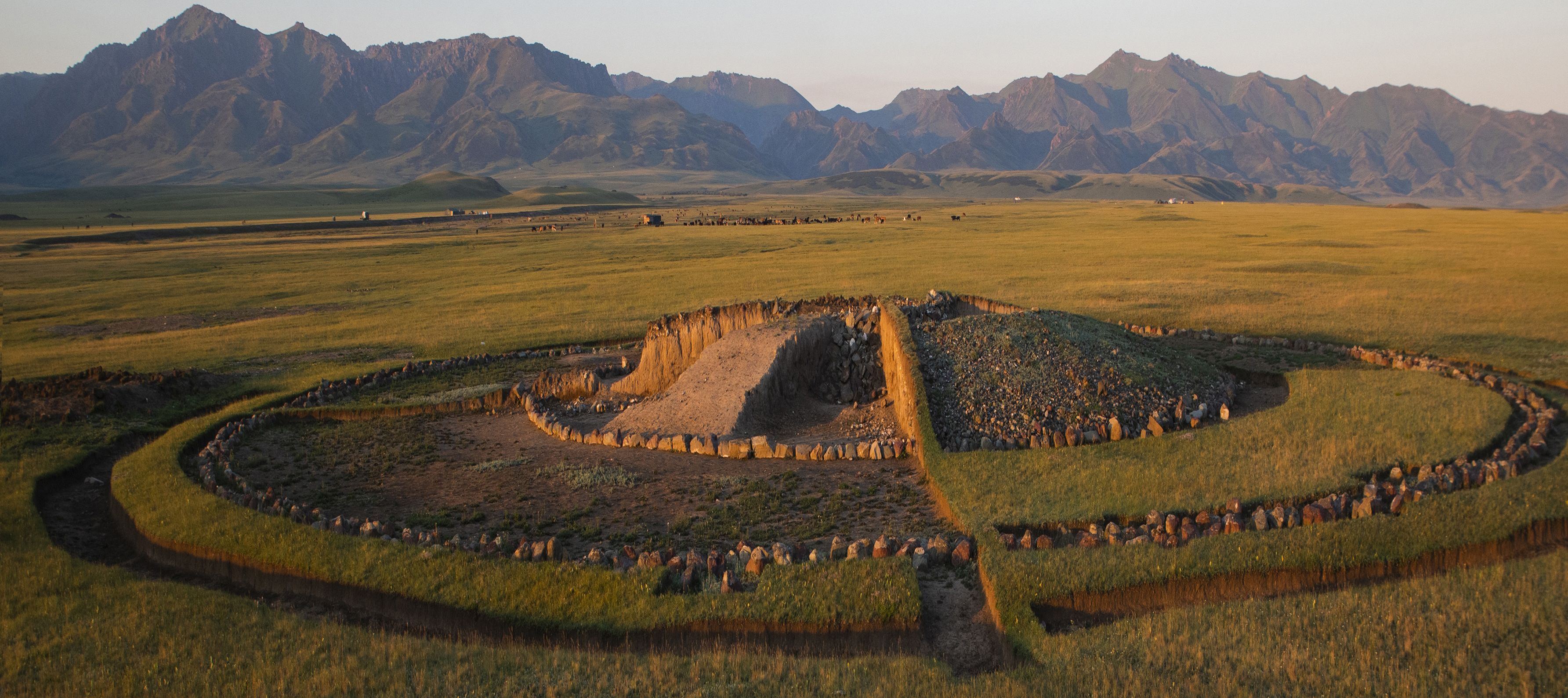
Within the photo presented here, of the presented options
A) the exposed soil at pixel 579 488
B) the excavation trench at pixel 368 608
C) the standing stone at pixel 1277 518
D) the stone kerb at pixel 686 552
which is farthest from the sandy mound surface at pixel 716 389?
the standing stone at pixel 1277 518

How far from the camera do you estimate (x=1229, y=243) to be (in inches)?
2606

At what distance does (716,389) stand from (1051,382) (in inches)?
290

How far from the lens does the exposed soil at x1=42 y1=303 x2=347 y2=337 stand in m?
36.1

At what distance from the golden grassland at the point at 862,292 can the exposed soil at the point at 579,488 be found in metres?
2.11

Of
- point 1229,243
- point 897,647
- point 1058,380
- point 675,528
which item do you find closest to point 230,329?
point 675,528

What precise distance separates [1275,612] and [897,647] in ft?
13.7

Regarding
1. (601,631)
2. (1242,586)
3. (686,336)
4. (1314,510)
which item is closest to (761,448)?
(686,336)

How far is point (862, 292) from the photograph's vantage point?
40.4 m

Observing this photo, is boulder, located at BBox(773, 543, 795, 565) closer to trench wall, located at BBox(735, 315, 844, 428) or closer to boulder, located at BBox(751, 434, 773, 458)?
boulder, located at BBox(751, 434, 773, 458)

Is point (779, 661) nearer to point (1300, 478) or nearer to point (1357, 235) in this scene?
point (1300, 478)

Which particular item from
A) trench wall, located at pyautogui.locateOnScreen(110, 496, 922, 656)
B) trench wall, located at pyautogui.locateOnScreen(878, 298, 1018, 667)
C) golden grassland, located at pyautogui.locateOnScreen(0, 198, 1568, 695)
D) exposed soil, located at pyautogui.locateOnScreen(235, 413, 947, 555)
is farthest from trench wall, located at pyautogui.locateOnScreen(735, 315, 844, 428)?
trench wall, located at pyautogui.locateOnScreen(110, 496, 922, 656)

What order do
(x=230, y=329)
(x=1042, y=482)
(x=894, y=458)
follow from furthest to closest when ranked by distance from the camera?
(x=230, y=329), (x=894, y=458), (x=1042, y=482)

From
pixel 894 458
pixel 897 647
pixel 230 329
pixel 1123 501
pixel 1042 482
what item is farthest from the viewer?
pixel 230 329

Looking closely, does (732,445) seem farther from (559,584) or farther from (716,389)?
(559,584)
